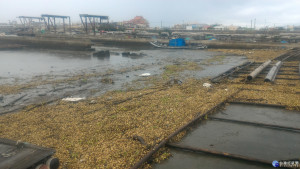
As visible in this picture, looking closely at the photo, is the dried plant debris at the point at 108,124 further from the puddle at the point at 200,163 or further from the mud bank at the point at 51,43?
the mud bank at the point at 51,43

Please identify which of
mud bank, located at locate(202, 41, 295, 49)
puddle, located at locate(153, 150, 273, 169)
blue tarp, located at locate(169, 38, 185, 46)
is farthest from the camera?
blue tarp, located at locate(169, 38, 185, 46)

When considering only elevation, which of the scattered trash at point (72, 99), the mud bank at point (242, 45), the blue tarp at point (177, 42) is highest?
the blue tarp at point (177, 42)

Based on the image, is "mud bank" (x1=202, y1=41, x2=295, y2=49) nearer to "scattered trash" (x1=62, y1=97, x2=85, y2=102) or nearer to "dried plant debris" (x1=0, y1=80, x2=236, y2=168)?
"dried plant debris" (x1=0, y1=80, x2=236, y2=168)

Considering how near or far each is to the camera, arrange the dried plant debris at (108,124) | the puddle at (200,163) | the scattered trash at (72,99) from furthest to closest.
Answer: the scattered trash at (72,99) < the dried plant debris at (108,124) < the puddle at (200,163)

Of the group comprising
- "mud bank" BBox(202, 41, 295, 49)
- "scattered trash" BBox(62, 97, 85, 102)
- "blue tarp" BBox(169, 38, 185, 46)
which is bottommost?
"scattered trash" BBox(62, 97, 85, 102)

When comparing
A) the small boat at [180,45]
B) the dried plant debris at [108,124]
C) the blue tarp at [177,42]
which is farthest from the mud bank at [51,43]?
the dried plant debris at [108,124]

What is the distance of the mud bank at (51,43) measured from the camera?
42.0 metres

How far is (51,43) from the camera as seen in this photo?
45.4 meters

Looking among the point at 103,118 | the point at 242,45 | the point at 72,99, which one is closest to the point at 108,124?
the point at 103,118

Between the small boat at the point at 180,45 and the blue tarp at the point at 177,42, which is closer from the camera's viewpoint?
the small boat at the point at 180,45

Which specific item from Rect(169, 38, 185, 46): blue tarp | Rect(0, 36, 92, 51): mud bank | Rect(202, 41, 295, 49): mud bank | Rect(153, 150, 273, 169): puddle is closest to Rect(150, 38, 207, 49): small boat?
Rect(169, 38, 185, 46): blue tarp

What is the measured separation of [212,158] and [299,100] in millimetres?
5728

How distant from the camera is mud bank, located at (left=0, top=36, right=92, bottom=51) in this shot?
42.0 meters

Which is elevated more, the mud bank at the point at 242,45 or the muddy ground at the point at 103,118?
the mud bank at the point at 242,45
